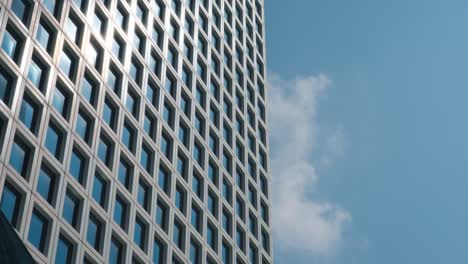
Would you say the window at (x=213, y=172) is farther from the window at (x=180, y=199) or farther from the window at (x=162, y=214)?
the window at (x=162, y=214)

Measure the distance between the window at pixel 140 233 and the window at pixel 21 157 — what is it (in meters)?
9.73

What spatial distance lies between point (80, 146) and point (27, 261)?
87.0ft

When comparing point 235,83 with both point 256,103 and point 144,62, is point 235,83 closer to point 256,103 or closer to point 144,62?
point 256,103

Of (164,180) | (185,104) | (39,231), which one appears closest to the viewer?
(39,231)

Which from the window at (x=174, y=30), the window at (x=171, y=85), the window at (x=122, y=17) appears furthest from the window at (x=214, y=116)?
the window at (x=122, y=17)

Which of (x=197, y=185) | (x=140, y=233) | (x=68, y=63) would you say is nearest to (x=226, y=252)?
(x=197, y=185)

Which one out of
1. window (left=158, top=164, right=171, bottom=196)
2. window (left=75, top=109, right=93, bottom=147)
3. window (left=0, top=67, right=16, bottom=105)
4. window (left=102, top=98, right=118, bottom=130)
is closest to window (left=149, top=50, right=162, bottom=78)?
window (left=158, top=164, right=171, bottom=196)

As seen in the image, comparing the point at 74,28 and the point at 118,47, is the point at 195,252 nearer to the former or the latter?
the point at 118,47

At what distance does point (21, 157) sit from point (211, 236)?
2019 centimetres

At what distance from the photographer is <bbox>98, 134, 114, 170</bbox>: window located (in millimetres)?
52531

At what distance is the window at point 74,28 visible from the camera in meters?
54.0

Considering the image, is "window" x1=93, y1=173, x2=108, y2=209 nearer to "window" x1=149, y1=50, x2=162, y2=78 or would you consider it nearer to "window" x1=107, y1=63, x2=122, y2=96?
"window" x1=107, y1=63, x2=122, y2=96

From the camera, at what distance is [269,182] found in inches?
3000

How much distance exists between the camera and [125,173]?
5456cm
